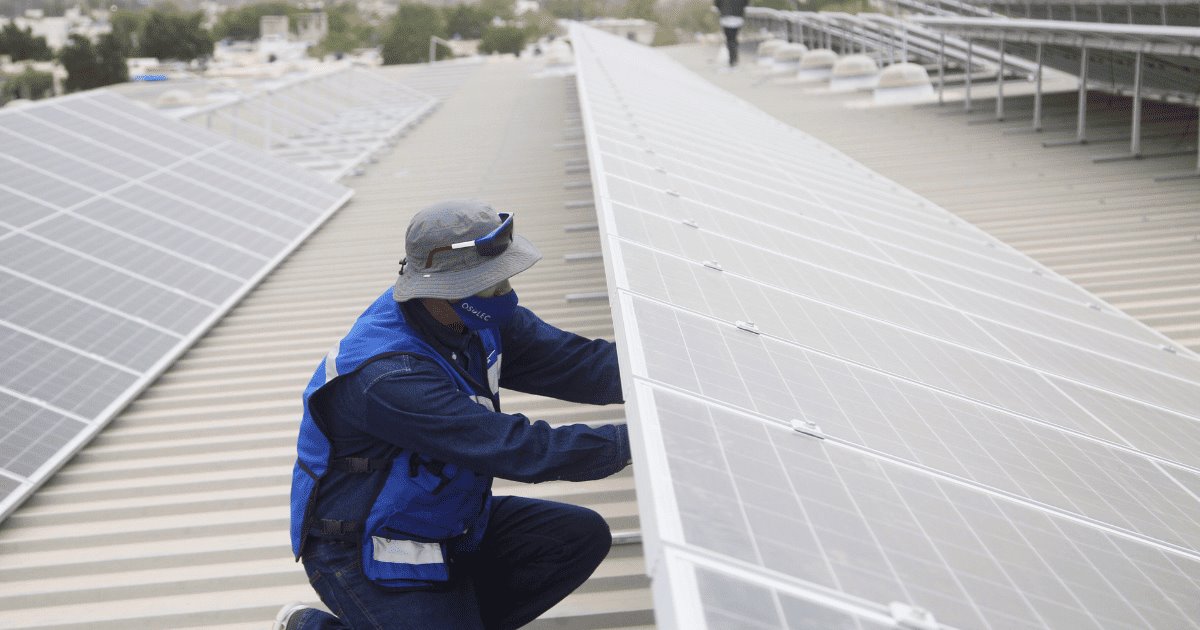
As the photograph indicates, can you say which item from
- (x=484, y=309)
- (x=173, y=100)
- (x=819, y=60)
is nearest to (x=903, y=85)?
(x=819, y=60)

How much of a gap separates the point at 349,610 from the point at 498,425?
2.75ft

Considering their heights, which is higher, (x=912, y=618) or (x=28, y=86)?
(x=912, y=618)

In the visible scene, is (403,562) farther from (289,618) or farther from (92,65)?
(92,65)

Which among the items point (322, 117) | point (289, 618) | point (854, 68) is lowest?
point (289, 618)

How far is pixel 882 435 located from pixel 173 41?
12731 centimetres

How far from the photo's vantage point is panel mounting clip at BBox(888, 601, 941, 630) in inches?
105

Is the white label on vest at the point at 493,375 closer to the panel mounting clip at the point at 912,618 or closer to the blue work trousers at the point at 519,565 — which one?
the blue work trousers at the point at 519,565

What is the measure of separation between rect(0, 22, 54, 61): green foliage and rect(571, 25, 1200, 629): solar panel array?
133m

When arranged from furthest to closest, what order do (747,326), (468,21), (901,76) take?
(468,21) → (901,76) → (747,326)

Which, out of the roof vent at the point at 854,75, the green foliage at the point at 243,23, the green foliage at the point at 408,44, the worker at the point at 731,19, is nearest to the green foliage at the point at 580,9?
the green foliage at the point at 408,44

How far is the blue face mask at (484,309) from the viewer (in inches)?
152

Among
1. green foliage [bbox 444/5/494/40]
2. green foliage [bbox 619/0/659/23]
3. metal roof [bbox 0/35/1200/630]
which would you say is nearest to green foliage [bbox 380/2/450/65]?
green foliage [bbox 444/5/494/40]

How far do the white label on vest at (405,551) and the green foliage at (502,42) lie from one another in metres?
127

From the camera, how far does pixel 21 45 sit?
123 meters
